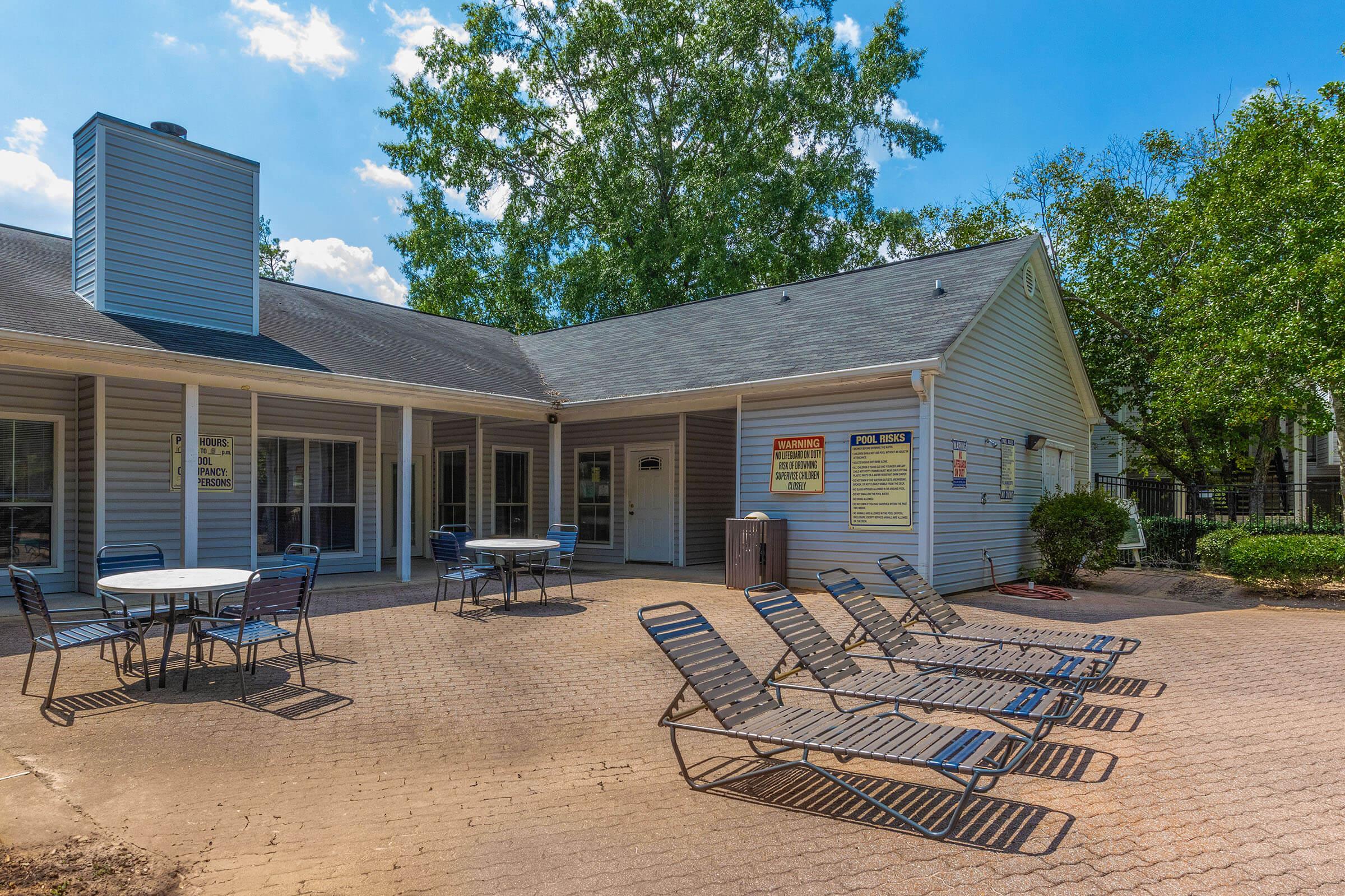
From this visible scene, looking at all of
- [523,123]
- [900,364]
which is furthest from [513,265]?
[900,364]

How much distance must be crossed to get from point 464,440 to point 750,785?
1272cm

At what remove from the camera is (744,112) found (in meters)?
27.2

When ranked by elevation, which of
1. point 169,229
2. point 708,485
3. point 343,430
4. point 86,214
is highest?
point 86,214

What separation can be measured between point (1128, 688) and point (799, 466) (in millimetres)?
5790

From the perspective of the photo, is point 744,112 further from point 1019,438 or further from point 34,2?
point 34,2

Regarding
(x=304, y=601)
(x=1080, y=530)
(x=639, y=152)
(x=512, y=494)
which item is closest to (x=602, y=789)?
(x=304, y=601)

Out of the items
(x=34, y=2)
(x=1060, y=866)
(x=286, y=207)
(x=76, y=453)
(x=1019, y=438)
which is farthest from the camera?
(x=286, y=207)

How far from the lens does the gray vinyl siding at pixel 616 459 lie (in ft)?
49.0

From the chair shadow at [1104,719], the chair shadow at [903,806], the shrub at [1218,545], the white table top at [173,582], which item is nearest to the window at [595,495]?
the white table top at [173,582]

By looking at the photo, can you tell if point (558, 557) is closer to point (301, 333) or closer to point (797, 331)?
point (301, 333)

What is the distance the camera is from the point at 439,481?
16547 millimetres

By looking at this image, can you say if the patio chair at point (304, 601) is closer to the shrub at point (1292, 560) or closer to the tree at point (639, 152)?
the shrub at point (1292, 560)

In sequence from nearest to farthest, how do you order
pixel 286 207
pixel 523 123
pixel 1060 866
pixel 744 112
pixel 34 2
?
pixel 1060 866 → pixel 34 2 → pixel 286 207 → pixel 744 112 → pixel 523 123

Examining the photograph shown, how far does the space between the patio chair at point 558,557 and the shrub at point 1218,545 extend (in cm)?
1067
